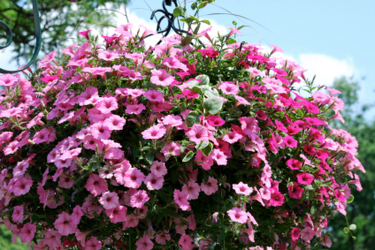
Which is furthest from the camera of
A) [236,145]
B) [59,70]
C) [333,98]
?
[333,98]

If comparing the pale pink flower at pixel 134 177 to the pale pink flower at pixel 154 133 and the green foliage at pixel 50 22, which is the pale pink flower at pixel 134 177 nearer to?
the pale pink flower at pixel 154 133

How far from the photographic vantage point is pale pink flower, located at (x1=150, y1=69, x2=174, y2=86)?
1.69 m

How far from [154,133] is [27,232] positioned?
0.95m

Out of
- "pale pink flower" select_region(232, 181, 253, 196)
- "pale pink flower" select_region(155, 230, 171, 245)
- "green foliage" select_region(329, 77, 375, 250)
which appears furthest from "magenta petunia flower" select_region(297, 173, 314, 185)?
"green foliage" select_region(329, 77, 375, 250)

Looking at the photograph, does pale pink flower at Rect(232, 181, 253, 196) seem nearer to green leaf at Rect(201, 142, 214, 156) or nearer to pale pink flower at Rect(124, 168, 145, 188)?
green leaf at Rect(201, 142, 214, 156)

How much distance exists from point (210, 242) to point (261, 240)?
1.28 ft

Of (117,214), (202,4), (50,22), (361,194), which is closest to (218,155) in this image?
(117,214)

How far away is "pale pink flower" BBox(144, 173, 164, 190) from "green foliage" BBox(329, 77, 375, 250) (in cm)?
1954

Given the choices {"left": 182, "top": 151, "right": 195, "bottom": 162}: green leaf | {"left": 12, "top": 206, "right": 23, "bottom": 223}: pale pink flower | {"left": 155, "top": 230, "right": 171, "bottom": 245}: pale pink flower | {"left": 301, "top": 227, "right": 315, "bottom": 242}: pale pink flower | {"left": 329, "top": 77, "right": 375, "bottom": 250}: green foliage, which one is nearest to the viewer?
{"left": 182, "top": 151, "right": 195, "bottom": 162}: green leaf

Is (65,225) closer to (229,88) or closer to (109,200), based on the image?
(109,200)

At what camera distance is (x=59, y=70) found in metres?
2.14

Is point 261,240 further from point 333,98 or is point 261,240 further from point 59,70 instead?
point 59,70

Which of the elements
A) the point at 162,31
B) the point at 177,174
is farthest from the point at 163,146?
the point at 162,31

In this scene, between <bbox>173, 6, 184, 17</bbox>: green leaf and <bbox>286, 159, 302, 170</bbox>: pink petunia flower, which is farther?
<bbox>173, 6, 184, 17</bbox>: green leaf
